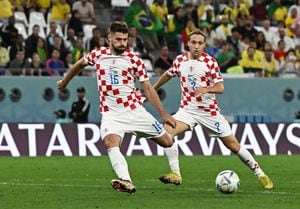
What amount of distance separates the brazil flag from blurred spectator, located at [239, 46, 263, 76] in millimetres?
2437

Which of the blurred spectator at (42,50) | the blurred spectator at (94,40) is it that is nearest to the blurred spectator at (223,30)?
the blurred spectator at (94,40)

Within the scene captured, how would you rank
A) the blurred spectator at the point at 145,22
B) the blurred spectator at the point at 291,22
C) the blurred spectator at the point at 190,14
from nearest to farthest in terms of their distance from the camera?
the blurred spectator at the point at 145,22 < the blurred spectator at the point at 190,14 < the blurred spectator at the point at 291,22

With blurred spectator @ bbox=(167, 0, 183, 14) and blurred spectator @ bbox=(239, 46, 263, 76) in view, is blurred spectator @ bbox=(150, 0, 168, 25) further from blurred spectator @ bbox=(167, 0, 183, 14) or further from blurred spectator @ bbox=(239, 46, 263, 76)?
blurred spectator @ bbox=(239, 46, 263, 76)

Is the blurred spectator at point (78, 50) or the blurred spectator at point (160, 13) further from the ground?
the blurred spectator at point (160, 13)

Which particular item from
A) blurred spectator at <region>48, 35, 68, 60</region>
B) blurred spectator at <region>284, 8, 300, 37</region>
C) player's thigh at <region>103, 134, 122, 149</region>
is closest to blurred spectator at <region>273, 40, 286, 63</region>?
blurred spectator at <region>284, 8, 300, 37</region>

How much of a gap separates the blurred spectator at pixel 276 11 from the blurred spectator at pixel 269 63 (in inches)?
115

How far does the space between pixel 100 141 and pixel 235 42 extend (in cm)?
738

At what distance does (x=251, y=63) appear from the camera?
93.7 feet

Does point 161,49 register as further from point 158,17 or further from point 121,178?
point 121,178

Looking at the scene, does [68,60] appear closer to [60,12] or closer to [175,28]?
[60,12]

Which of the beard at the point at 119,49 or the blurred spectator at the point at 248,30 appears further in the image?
the blurred spectator at the point at 248,30

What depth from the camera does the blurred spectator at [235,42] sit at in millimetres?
29562

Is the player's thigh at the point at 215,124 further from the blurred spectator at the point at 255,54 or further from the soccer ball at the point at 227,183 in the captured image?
the blurred spectator at the point at 255,54

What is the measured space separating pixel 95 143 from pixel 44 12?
662cm
